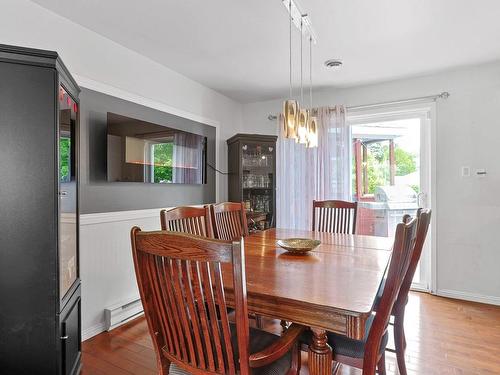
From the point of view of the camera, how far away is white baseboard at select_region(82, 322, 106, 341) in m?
2.34

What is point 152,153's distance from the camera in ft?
9.37

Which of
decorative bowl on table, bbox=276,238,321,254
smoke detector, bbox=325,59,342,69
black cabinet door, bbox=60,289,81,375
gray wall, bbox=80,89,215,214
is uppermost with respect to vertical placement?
smoke detector, bbox=325,59,342,69

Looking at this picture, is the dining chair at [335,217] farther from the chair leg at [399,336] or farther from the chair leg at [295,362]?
the chair leg at [295,362]

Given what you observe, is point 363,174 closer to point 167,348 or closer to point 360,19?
point 360,19

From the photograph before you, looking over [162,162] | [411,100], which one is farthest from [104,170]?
[411,100]

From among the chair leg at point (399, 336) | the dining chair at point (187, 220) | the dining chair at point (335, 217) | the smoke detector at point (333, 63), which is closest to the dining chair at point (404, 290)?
the chair leg at point (399, 336)

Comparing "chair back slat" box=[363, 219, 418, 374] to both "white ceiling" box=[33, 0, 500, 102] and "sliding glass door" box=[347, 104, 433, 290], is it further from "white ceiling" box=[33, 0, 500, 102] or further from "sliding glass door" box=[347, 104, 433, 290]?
"sliding glass door" box=[347, 104, 433, 290]

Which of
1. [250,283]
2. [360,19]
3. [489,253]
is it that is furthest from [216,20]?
[489,253]

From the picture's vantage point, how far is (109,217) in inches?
101

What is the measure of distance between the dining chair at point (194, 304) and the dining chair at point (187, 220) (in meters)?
0.73

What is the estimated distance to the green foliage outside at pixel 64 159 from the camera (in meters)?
1.58

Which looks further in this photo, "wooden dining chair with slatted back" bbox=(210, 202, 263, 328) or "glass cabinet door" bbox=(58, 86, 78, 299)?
"wooden dining chair with slatted back" bbox=(210, 202, 263, 328)

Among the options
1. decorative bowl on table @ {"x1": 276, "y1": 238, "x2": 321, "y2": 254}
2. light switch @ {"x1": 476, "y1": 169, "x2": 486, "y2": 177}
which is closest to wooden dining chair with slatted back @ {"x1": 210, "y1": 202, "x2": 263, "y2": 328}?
decorative bowl on table @ {"x1": 276, "y1": 238, "x2": 321, "y2": 254}

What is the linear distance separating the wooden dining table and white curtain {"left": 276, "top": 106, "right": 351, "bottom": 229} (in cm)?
188
